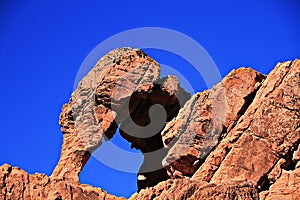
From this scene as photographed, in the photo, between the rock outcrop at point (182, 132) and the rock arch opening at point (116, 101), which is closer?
the rock outcrop at point (182, 132)

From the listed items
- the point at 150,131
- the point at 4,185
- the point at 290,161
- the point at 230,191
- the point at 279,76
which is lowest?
the point at 230,191

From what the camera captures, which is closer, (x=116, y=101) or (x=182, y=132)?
(x=182, y=132)

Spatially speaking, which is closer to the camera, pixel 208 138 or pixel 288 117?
pixel 288 117

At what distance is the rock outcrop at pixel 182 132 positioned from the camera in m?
41.4

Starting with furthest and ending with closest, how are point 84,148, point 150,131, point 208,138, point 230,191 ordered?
point 150,131 → point 84,148 → point 208,138 → point 230,191

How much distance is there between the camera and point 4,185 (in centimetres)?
4219

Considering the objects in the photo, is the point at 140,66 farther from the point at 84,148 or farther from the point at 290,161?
the point at 290,161

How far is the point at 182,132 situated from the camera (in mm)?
50281

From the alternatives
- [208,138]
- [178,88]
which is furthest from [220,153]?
[178,88]

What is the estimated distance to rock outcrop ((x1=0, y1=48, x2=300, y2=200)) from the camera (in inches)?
1631

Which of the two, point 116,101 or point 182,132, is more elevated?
point 116,101

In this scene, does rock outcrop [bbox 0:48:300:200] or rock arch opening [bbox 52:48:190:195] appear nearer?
rock outcrop [bbox 0:48:300:200]

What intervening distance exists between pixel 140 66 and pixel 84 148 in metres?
8.56

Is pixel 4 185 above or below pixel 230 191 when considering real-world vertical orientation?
above
